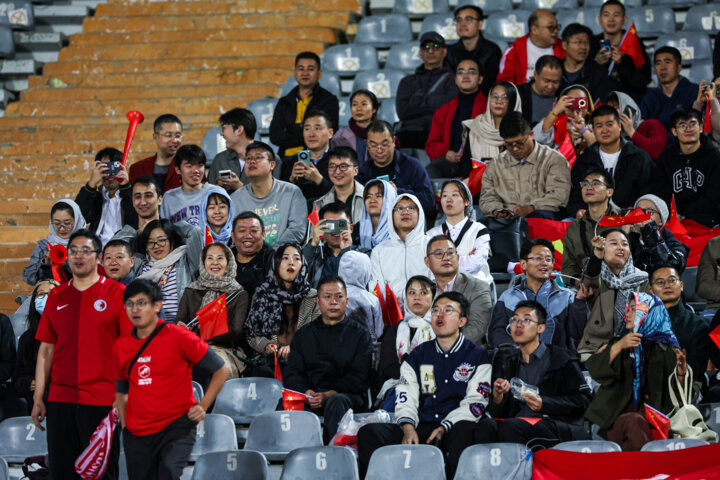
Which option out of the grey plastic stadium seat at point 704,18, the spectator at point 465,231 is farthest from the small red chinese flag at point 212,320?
the grey plastic stadium seat at point 704,18

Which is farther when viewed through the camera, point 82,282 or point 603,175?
point 603,175

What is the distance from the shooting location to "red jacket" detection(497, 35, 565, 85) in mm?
8133

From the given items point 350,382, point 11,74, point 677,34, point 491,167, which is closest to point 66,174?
point 11,74

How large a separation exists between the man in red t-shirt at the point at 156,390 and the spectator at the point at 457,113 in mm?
3575

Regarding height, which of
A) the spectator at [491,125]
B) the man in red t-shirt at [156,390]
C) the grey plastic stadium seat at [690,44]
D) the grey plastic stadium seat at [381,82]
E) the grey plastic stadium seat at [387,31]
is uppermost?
the grey plastic stadium seat at [387,31]

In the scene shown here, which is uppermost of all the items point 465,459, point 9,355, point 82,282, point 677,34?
point 677,34

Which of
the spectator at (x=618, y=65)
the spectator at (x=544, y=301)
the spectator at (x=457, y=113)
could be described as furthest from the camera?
the spectator at (x=618, y=65)

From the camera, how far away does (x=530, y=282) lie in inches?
225

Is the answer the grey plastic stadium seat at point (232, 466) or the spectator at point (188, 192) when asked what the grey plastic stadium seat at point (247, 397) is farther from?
the spectator at point (188, 192)

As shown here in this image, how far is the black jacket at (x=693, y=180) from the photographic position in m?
6.62

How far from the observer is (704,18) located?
8.88 meters

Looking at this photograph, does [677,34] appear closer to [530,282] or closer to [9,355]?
[530,282]

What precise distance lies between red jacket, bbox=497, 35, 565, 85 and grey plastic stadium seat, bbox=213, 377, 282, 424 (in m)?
3.67

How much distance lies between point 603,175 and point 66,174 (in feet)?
15.0
